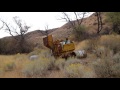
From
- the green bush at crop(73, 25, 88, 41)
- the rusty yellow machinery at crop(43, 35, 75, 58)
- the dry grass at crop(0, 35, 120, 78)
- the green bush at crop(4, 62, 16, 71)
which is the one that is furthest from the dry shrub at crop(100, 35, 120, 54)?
the green bush at crop(4, 62, 16, 71)

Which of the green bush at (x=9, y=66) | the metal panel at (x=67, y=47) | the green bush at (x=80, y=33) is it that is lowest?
the green bush at (x=80, y=33)

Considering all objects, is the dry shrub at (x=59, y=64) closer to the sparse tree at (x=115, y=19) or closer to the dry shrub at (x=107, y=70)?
the dry shrub at (x=107, y=70)

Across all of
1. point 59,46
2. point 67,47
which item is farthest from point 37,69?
point 67,47

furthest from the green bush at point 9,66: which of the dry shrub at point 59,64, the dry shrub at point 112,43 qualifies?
the dry shrub at point 112,43

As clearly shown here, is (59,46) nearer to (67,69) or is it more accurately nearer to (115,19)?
(67,69)

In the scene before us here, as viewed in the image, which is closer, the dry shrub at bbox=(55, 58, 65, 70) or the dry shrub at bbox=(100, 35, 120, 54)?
the dry shrub at bbox=(55, 58, 65, 70)

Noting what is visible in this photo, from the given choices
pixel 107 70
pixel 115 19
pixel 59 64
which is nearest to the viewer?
pixel 107 70

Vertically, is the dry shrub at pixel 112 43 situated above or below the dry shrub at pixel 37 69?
below

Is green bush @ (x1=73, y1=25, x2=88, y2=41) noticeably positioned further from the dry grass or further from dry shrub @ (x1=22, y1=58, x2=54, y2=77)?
dry shrub @ (x1=22, y1=58, x2=54, y2=77)

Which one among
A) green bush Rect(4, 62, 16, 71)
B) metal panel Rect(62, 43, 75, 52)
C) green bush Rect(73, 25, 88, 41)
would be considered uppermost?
metal panel Rect(62, 43, 75, 52)
